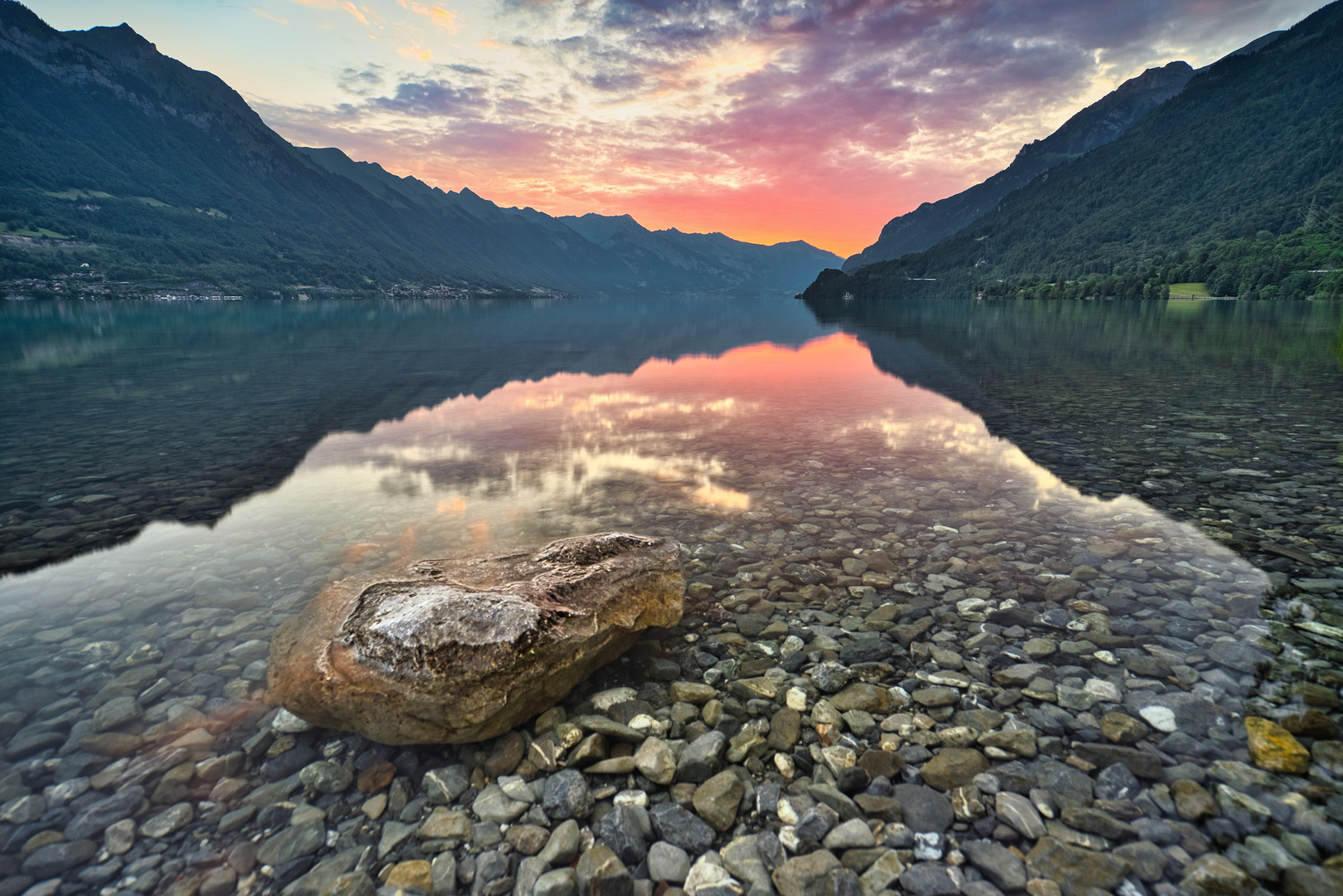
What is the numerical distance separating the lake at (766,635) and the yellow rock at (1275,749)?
29 millimetres

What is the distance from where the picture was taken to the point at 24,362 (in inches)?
1891

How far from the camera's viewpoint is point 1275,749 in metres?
6.29

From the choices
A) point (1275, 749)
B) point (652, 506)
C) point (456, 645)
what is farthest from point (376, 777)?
point (1275, 749)

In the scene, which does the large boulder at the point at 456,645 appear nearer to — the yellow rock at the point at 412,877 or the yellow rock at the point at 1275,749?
the yellow rock at the point at 412,877

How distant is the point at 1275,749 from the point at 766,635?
5.94 metres

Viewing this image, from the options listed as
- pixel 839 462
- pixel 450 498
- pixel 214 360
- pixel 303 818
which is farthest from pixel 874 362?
pixel 214 360

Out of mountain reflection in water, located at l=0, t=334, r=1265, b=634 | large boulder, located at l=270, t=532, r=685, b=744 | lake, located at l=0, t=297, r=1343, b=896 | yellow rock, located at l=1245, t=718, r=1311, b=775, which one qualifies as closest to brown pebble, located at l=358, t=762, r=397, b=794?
lake, located at l=0, t=297, r=1343, b=896

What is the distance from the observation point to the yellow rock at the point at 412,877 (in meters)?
5.35

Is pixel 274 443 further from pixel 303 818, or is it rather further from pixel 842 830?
pixel 842 830

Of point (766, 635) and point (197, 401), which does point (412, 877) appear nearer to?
point (766, 635)

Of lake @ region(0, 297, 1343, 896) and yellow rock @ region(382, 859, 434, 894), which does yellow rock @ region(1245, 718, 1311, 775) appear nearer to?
lake @ region(0, 297, 1343, 896)

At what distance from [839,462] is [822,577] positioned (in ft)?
28.7

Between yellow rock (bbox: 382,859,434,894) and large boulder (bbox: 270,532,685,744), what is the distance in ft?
5.02

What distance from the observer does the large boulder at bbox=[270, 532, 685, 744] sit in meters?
6.98
